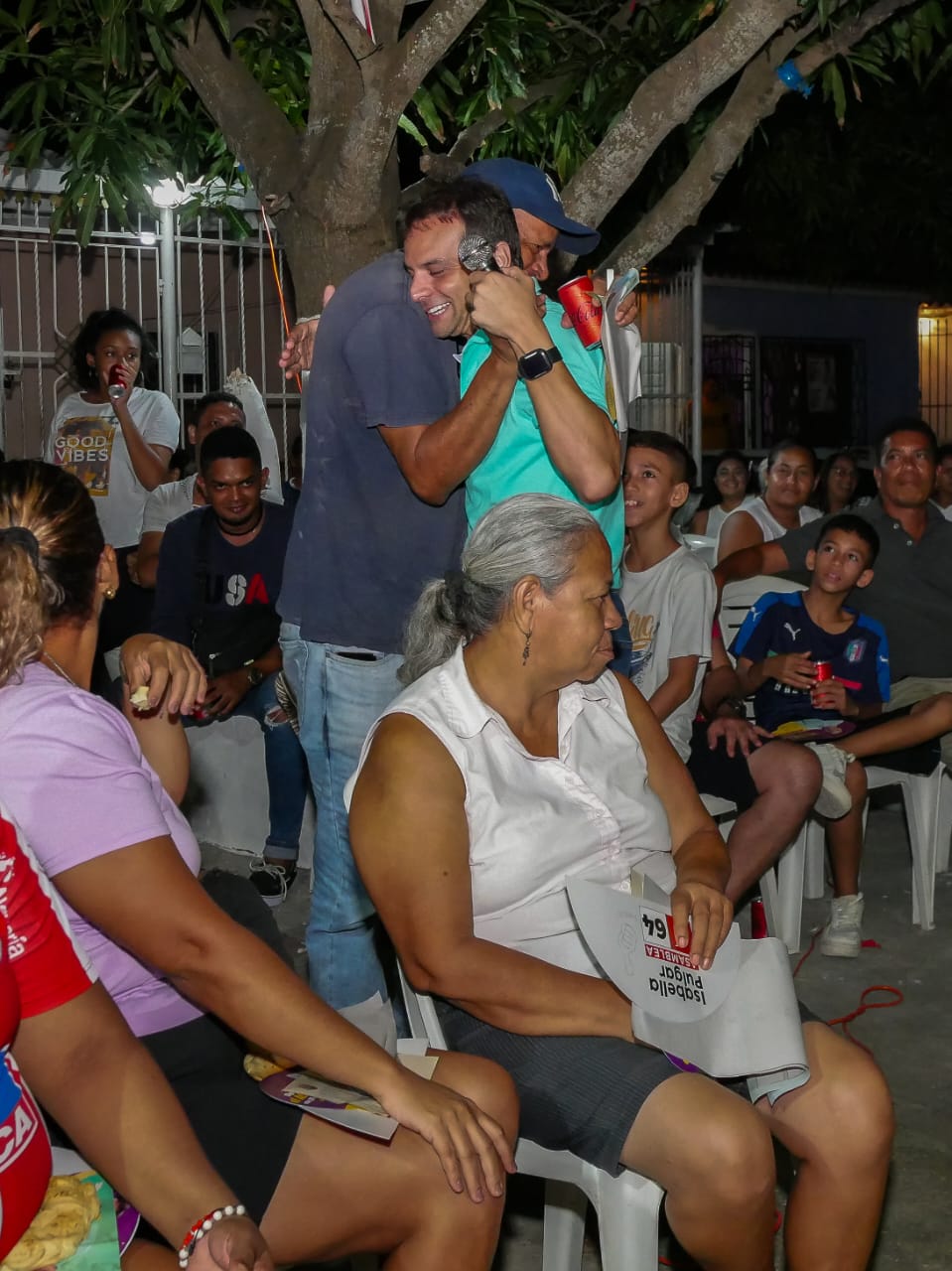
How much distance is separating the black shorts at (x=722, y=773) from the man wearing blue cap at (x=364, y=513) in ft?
5.23

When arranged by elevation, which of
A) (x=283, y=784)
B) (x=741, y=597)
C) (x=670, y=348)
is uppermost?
(x=670, y=348)

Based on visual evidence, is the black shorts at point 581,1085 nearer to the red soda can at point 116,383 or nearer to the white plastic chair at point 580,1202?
the white plastic chair at point 580,1202

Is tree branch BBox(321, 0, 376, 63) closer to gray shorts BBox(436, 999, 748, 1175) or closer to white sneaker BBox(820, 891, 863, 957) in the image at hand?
white sneaker BBox(820, 891, 863, 957)

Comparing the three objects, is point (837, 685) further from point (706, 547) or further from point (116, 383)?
point (116, 383)

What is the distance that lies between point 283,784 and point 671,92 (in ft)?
9.26

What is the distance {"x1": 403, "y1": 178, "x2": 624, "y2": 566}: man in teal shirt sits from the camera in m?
2.67

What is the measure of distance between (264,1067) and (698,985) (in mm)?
692

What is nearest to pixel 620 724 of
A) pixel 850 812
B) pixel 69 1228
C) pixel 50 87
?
pixel 69 1228

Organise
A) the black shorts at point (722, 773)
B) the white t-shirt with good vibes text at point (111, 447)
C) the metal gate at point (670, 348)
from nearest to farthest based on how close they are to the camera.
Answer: the black shorts at point (722, 773)
the white t-shirt with good vibes text at point (111, 447)
the metal gate at point (670, 348)

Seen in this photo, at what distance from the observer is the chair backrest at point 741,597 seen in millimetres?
5539

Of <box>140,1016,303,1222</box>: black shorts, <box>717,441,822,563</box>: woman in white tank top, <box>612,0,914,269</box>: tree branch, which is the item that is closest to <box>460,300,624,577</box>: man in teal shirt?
<box>140,1016,303,1222</box>: black shorts

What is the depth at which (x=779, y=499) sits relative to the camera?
708cm

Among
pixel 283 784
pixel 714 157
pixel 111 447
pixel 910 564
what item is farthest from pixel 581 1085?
pixel 111 447

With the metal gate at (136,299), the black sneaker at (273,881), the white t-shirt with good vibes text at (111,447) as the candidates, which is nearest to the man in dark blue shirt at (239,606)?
the black sneaker at (273,881)
